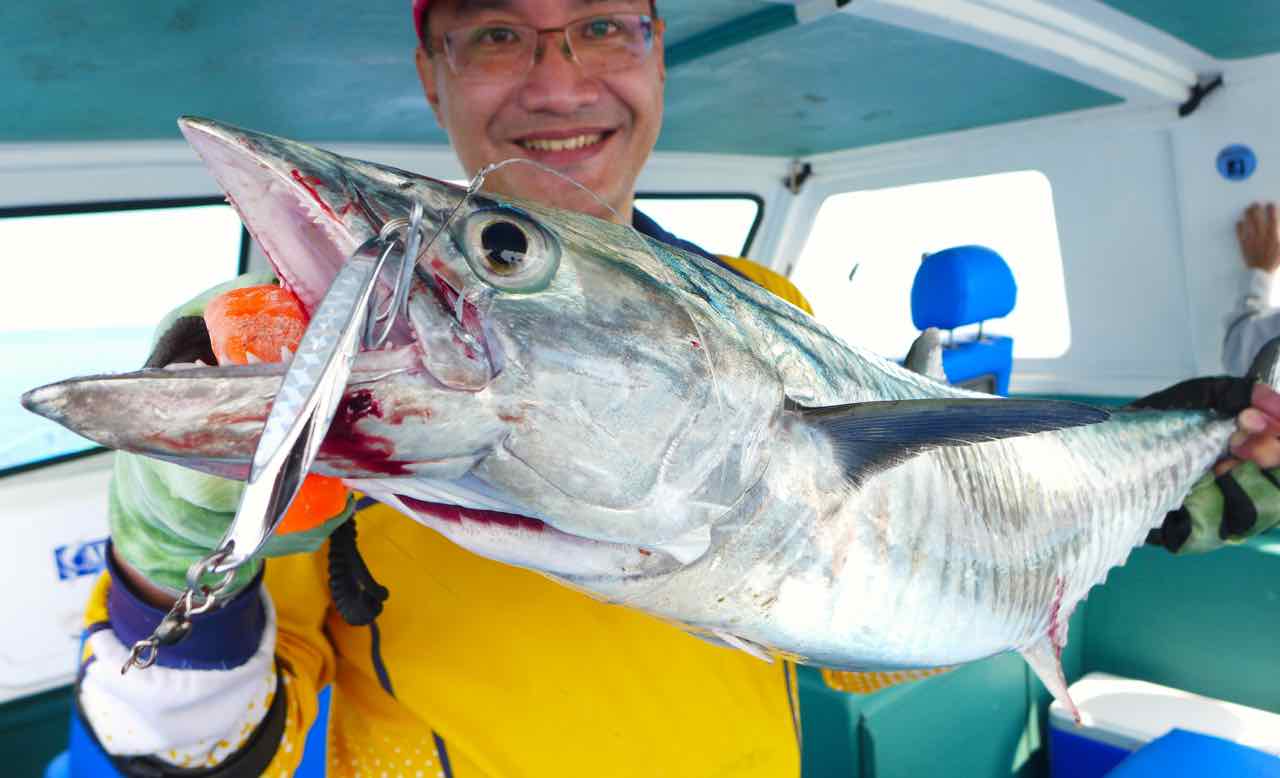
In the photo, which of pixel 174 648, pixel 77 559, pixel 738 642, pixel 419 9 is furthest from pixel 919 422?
pixel 77 559

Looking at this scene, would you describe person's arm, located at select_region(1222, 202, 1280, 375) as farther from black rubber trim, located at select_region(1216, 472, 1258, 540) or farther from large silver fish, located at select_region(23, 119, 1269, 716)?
large silver fish, located at select_region(23, 119, 1269, 716)

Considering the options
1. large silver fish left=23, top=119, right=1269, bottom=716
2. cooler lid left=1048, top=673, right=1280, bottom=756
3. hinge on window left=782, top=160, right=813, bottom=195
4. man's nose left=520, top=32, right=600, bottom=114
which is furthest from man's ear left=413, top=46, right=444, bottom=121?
hinge on window left=782, top=160, right=813, bottom=195

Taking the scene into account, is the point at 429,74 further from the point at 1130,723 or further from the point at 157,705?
the point at 1130,723

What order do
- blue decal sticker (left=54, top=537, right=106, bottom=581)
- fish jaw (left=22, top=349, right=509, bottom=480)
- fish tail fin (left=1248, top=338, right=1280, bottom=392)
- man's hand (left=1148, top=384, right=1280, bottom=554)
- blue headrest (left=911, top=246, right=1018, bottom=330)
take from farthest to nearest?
blue headrest (left=911, top=246, right=1018, bottom=330), blue decal sticker (left=54, top=537, right=106, bottom=581), fish tail fin (left=1248, top=338, right=1280, bottom=392), man's hand (left=1148, top=384, right=1280, bottom=554), fish jaw (left=22, top=349, right=509, bottom=480)

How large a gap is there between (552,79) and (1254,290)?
3.49 metres

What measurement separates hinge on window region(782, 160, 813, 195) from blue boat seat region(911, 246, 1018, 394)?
4.89 ft

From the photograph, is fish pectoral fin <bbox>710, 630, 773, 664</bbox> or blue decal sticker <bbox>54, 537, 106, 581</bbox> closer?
fish pectoral fin <bbox>710, 630, 773, 664</bbox>

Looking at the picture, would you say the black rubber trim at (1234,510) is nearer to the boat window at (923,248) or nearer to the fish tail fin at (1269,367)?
the fish tail fin at (1269,367)

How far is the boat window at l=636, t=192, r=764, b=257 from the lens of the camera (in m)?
4.84

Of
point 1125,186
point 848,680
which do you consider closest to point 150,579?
point 848,680

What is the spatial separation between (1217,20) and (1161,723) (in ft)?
8.24

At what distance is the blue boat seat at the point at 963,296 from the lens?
3670 mm

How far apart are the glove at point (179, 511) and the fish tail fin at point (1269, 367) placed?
2.06 metres

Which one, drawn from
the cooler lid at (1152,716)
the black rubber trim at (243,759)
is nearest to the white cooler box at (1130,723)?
the cooler lid at (1152,716)
